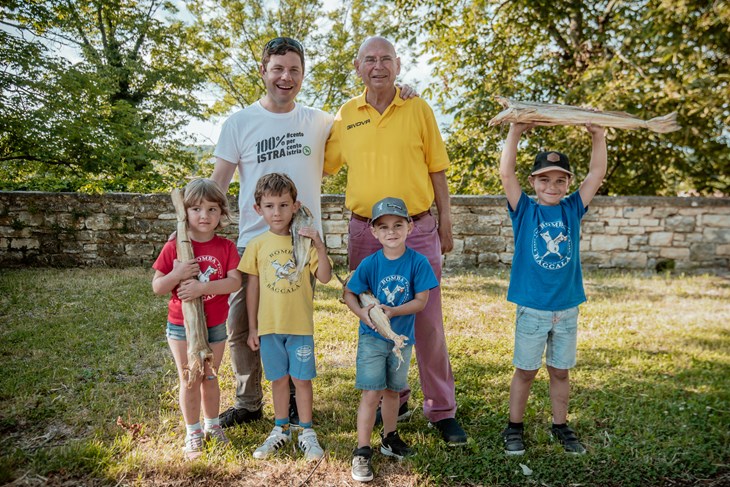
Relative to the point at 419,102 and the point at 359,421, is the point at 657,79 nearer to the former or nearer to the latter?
the point at 419,102

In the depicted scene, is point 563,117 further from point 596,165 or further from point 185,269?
point 185,269

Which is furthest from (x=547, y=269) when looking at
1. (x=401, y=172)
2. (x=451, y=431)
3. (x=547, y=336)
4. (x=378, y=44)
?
(x=378, y=44)

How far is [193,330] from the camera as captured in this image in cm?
270

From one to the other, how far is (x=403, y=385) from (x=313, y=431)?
0.60 metres

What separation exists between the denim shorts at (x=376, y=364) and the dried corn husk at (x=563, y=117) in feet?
4.39

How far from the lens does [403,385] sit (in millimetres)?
2811

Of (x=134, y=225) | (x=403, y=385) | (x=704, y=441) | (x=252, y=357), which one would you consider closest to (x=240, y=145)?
(x=252, y=357)

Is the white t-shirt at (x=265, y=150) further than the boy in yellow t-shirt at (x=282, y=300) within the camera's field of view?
Yes

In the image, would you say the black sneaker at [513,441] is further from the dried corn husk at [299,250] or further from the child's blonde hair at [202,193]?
the child's blonde hair at [202,193]

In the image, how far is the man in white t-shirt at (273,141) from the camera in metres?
3.04

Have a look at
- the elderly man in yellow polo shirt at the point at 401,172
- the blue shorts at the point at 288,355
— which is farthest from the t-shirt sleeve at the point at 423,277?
the blue shorts at the point at 288,355

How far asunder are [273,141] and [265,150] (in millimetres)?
72

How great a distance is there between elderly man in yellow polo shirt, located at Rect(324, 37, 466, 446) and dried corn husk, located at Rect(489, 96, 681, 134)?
1.46ft

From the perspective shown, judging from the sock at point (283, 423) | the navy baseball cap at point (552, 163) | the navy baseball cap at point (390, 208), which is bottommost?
the sock at point (283, 423)
